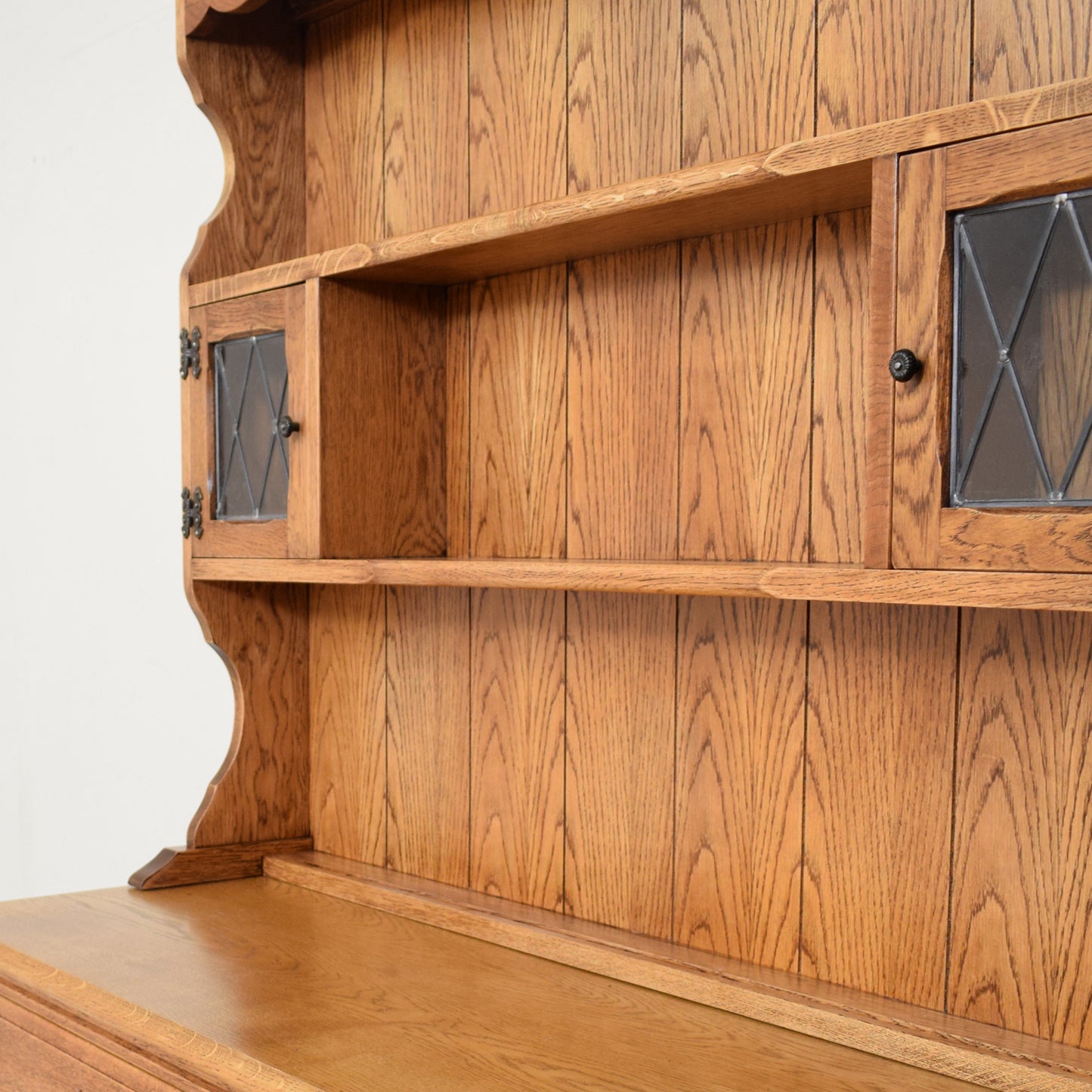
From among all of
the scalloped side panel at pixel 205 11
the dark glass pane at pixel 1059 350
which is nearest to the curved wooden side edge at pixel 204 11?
the scalloped side panel at pixel 205 11

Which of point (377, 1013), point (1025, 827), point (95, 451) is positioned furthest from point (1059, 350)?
point (95, 451)

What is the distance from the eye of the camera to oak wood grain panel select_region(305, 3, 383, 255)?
2098mm

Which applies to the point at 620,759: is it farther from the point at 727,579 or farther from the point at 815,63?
the point at 815,63

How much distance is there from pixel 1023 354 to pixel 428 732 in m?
1.13

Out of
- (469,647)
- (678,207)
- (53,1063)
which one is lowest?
(53,1063)

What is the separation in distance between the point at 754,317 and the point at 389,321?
1.87 ft

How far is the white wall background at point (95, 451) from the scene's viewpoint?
3.01 meters

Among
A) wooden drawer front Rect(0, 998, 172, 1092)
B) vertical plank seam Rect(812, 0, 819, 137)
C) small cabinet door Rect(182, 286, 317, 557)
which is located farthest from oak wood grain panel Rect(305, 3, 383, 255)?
wooden drawer front Rect(0, 998, 172, 1092)

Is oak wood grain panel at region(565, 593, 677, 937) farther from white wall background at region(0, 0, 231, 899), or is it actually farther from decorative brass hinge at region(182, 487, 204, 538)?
white wall background at region(0, 0, 231, 899)

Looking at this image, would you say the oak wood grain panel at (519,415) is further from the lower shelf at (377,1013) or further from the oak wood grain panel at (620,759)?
the lower shelf at (377,1013)

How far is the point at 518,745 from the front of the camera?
74.5 inches

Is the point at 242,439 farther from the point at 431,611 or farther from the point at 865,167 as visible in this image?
the point at 865,167

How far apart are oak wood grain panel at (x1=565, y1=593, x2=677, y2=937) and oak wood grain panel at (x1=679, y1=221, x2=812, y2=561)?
5.5 inches

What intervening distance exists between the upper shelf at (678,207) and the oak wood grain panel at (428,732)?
1.55ft
